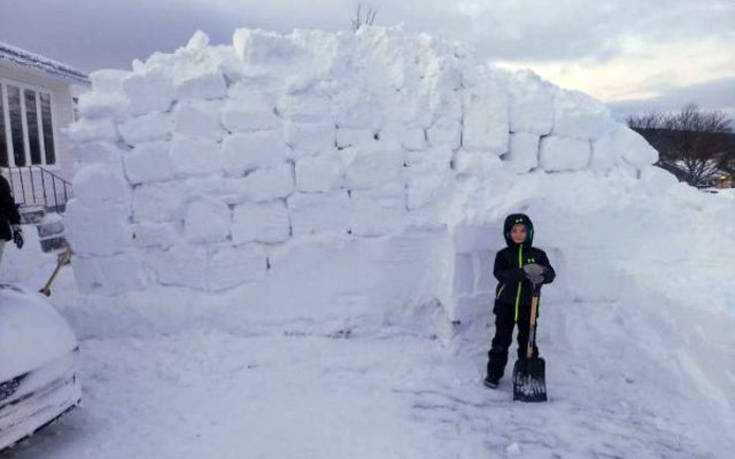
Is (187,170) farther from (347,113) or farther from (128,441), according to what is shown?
(128,441)

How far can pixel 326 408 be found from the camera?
3.68 meters

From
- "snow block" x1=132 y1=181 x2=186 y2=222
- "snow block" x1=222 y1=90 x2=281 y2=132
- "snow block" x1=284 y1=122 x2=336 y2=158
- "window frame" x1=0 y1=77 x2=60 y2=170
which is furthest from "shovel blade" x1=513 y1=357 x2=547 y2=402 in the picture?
"window frame" x1=0 y1=77 x2=60 y2=170

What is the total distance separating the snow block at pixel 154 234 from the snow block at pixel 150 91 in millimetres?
938

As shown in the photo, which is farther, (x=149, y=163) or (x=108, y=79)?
(x=108, y=79)

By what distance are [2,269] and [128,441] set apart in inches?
169

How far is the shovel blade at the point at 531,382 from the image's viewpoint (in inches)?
148

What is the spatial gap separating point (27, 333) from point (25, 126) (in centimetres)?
1039

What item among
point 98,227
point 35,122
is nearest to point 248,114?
point 98,227

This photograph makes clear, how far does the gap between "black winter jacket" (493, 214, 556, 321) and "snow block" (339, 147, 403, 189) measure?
114cm

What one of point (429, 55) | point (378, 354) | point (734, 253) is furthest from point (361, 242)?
point (734, 253)

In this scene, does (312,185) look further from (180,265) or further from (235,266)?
(180,265)

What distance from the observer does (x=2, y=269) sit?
6492 mm

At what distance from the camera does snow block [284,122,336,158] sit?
4.64m

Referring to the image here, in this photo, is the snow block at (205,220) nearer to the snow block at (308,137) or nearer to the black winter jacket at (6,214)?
the snow block at (308,137)
